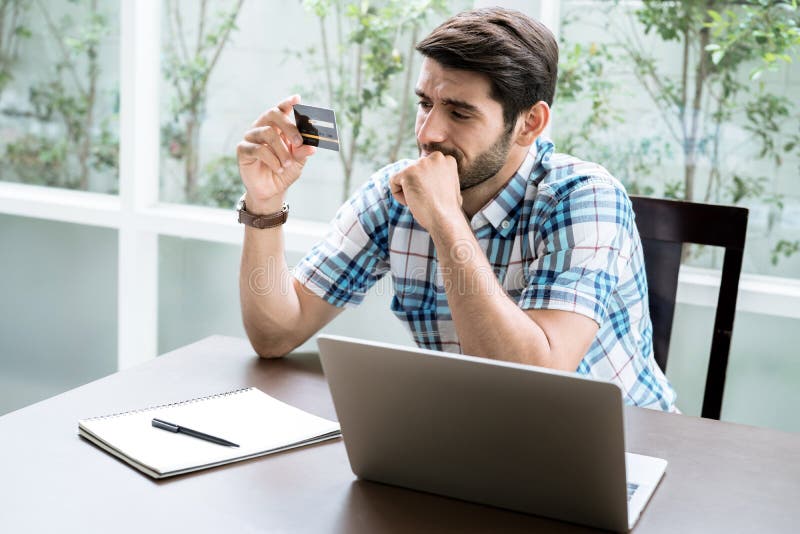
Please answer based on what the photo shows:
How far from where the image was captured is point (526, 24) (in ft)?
5.42

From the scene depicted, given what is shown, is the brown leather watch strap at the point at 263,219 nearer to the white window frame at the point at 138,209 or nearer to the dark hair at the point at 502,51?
the dark hair at the point at 502,51

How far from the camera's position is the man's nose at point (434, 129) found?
1.65 metres

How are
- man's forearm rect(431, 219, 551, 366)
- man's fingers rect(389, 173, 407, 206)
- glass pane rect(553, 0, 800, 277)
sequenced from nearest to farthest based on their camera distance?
1. man's forearm rect(431, 219, 551, 366)
2. man's fingers rect(389, 173, 407, 206)
3. glass pane rect(553, 0, 800, 277)

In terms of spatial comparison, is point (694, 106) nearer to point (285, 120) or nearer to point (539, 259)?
point (539, 259)

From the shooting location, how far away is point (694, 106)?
2225 mm

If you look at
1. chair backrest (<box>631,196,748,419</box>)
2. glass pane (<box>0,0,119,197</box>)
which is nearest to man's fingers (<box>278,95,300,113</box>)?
chair backrest (<box>631,196,748,419</box>)

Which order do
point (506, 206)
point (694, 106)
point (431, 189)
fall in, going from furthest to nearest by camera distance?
point (694, 106)
point (506, 206)
point (431, 189)

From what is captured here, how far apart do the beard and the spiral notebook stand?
57 centimetres

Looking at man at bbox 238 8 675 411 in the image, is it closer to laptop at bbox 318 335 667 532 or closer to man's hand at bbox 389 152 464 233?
man's hand at bbox 389 152 464 233

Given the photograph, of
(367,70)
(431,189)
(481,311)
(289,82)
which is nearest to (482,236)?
(431,189)

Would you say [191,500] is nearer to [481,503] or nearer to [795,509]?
[481,503]

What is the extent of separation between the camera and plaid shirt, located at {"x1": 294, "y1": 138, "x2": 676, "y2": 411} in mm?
1527

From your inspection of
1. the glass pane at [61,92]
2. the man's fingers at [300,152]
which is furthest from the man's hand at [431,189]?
the glass pane at [61,92]

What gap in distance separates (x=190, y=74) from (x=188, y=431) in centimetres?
178
